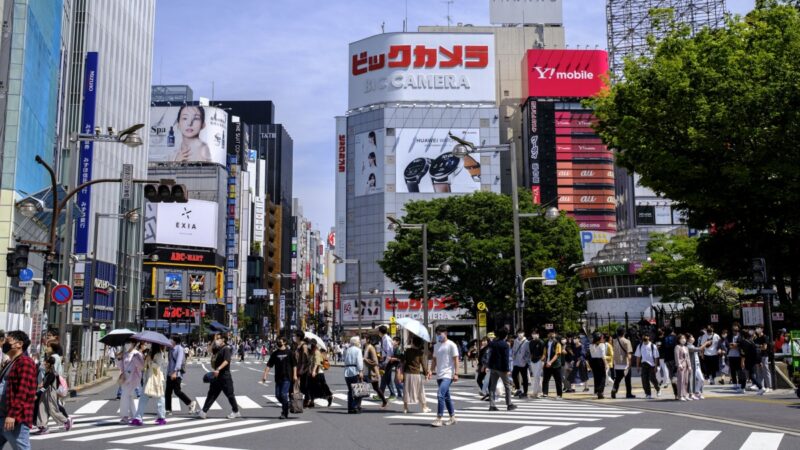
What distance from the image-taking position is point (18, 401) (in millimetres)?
7602

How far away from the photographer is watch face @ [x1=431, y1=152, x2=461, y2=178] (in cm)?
9531

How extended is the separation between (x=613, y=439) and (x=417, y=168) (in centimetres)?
8503

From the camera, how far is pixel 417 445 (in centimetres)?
1092

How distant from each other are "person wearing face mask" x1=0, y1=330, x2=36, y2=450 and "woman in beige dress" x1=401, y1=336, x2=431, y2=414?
8.26m

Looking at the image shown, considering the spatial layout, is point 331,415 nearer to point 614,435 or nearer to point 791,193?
point 614,435

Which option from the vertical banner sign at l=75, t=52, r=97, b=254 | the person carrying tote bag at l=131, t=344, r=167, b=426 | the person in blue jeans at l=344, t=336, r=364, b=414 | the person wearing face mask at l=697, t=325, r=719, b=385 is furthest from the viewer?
the vertical banner sign at l=75, t=52, r=97, b=254

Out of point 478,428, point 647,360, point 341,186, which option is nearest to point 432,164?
point 341,186

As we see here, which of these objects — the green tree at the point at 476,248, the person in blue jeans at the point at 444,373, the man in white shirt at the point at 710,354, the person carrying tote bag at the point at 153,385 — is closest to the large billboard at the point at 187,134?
the green tree at the point at 476,248

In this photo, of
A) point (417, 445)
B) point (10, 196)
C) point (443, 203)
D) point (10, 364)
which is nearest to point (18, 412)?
point (10, 364)

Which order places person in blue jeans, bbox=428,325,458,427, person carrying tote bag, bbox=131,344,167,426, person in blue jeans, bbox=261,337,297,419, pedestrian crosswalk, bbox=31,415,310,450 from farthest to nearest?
1. person in blue jeans, bbox=261,337,297,419
2. person carrying tote bag, bbox=131,344,167,426
3. person in blue jeans, bbox=428,325,458,427
4. pedestrian crosswalk, bbox=31,415,310,450

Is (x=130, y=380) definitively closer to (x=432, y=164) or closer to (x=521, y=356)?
(x=521, y=356)

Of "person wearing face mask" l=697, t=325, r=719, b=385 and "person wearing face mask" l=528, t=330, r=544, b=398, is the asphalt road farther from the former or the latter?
"person wearing face mask" l=697, t=325, r=719, b=385

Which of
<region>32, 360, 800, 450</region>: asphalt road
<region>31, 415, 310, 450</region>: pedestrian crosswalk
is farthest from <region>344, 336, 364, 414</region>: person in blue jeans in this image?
<region>31, 415, 310, 450</region>: pedestrian crosswalk

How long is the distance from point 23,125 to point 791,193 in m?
34.0
